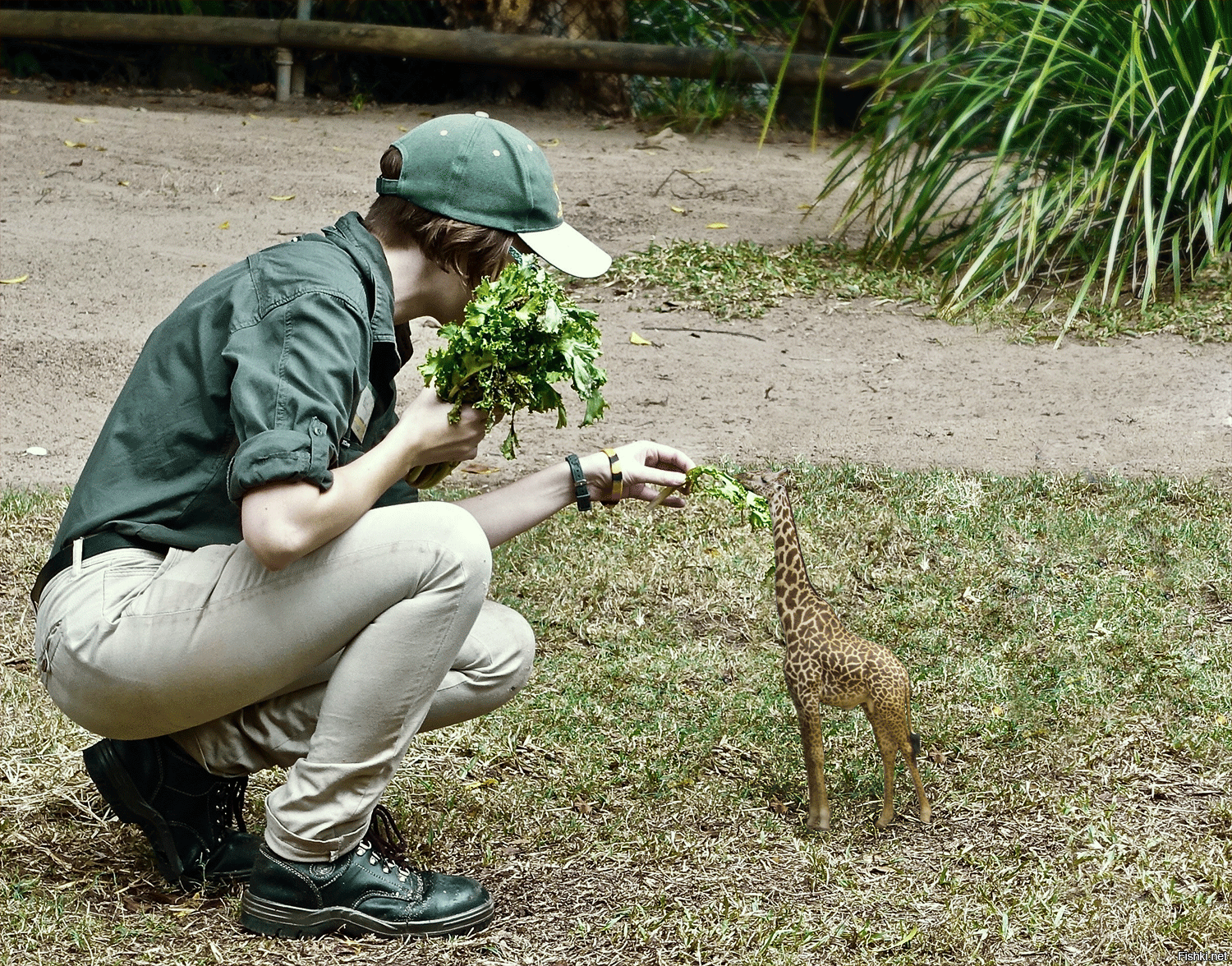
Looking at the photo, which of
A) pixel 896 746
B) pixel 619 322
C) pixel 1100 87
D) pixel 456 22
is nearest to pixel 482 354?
pixel 896 746

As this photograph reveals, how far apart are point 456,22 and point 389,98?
1.05 metres

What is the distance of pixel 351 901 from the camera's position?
258cm

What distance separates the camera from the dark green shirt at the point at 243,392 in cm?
221

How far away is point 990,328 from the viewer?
21.4ft

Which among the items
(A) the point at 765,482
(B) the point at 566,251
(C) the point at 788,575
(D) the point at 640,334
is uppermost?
(B) the point at 566,251

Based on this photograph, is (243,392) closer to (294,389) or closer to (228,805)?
(294,389)

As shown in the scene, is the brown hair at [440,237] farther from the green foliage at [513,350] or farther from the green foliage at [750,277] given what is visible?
the green foliage at [750,277]

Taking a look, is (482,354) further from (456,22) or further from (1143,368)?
(456,22)

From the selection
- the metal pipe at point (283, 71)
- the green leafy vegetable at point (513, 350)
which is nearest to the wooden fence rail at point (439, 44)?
the metal pipe at point (283, 71)

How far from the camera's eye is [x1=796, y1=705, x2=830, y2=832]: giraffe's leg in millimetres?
2896

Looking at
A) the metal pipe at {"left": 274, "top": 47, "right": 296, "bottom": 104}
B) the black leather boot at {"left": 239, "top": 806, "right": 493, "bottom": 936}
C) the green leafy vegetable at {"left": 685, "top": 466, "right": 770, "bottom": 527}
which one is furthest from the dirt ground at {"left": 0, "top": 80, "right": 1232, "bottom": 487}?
the black leather boot at {"left": 239, "top": 806, "right": 493, "bottom": 936}

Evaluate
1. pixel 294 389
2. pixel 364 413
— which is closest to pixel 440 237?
pixel 364 413

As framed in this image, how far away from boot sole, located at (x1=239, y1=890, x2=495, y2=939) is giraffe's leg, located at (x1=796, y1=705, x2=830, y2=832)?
829 mm

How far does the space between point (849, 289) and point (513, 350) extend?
478 cm
